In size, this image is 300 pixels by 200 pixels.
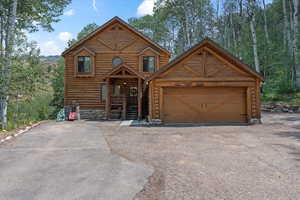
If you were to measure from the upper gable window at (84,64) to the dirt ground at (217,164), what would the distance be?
10.6 metres

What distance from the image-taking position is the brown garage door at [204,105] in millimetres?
12797

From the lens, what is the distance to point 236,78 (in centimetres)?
1266

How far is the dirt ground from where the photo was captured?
3707 mm

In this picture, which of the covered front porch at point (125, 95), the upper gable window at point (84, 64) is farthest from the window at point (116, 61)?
the upper gable window at point (84, 64)

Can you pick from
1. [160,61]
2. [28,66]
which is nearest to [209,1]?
[160,61]

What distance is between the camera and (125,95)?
53.4 ft

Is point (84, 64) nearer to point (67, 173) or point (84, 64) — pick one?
point (84, 64)

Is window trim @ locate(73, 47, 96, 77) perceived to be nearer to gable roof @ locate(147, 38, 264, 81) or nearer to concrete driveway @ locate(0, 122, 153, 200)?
gable roof @ locate(147, 38, 264, 81)

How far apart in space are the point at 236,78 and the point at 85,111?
1168 centimetres

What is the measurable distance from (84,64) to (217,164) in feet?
50.1

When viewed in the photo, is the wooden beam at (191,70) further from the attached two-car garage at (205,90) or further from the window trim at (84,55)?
the window trim at (84,55)

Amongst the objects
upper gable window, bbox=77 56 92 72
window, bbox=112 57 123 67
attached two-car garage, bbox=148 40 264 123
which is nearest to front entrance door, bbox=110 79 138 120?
window, bbox=112 57 123 67

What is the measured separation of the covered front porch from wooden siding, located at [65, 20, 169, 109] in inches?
55.8

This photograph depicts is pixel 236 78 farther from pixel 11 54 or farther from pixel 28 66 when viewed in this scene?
pixel 11 54
